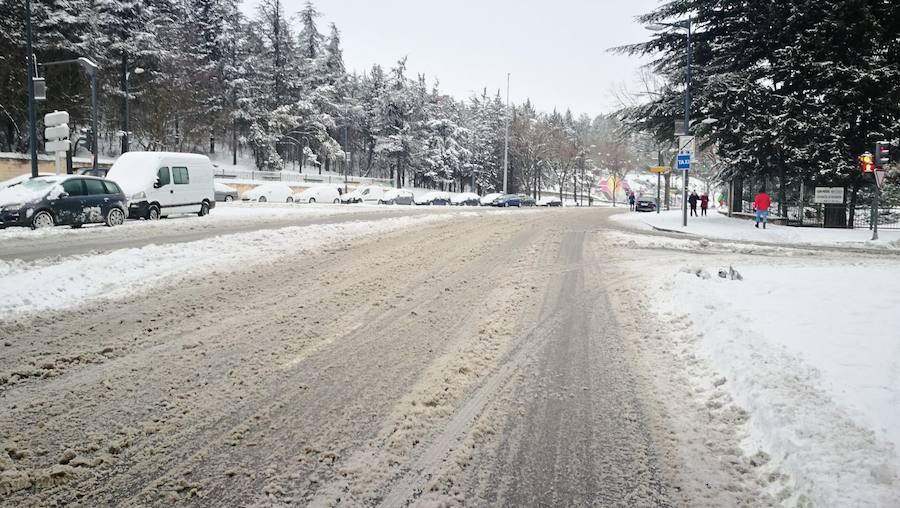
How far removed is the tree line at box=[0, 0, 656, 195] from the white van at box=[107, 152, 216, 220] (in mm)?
18810

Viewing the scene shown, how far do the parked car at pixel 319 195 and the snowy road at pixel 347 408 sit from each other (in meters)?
35.1

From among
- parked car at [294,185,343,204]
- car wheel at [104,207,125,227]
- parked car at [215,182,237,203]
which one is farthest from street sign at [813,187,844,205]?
parked car at [215,182,237,203]

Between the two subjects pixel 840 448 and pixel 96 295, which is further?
pixel 96 295

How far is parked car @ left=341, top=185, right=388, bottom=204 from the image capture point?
44.6 metres

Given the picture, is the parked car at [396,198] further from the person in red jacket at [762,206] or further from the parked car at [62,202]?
the person in red jacket at [762,206]

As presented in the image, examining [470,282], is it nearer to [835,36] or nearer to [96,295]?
[96,295]

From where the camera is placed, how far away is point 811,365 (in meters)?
4.40

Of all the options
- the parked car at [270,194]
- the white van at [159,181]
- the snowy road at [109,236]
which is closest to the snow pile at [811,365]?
the snowy road at [109,236]

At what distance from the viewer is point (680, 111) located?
26609mm

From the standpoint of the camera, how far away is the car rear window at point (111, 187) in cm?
1677

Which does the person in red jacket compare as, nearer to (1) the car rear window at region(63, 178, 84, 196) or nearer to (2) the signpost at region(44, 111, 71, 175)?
(1) the car rear window at region(63, 178, 84, 196)

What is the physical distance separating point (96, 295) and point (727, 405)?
7.73 m

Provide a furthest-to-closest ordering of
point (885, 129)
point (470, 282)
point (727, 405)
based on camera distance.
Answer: point (885, 129)
point (470, 282)
point (727, 405)

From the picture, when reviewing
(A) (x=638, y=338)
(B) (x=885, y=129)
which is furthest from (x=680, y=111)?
(A) (x=638, y=338)
